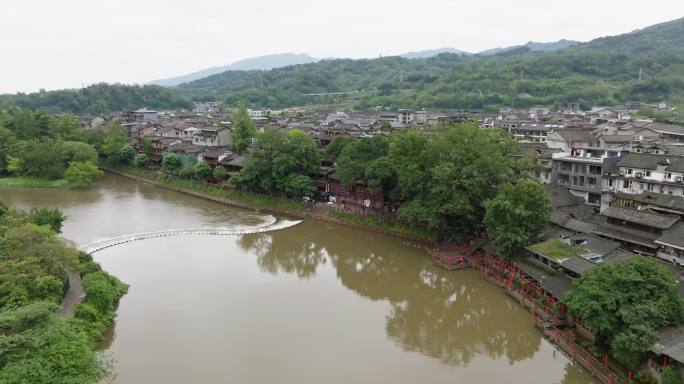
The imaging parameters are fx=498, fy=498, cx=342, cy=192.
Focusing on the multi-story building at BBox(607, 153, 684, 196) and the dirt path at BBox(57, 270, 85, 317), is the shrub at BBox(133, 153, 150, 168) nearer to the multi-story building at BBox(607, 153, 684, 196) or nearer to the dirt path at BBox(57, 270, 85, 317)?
the dirt path at BBox(57, 270, 85, 317)

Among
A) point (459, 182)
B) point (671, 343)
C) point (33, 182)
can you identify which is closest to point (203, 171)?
point (33, 182)

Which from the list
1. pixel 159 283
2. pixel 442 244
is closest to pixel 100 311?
pixel 159 283

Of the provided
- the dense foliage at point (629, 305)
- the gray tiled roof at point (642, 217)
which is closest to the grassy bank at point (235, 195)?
the gray tiled roof at point (642, 217)

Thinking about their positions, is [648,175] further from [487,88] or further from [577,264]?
[487,88]

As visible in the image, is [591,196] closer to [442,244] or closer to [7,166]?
[442,244]

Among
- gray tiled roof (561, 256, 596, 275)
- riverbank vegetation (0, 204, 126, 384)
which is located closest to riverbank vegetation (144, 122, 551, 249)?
gray tiled roof (561, 256, 596, 275)

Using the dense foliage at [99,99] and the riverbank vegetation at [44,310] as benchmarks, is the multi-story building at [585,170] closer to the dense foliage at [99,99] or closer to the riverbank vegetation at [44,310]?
the riverbank vegetation at [44,310]

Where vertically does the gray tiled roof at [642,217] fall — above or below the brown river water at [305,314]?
above
